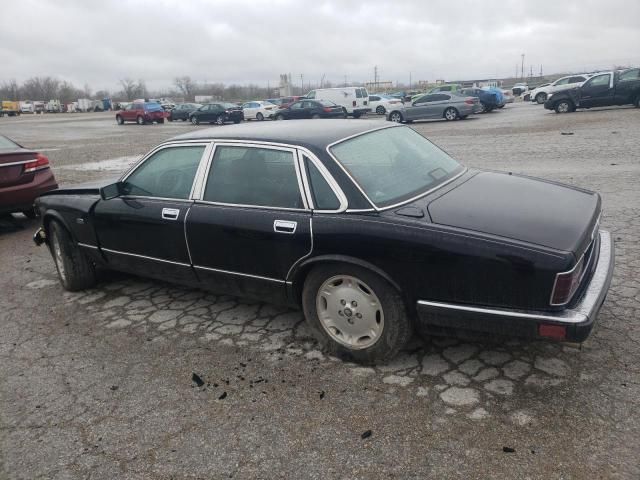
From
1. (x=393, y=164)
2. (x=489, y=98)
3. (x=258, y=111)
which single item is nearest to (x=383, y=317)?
(x=393, y=164)

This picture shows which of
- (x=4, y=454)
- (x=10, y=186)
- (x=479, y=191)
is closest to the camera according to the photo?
(x=4, y=454)

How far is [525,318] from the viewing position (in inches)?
103

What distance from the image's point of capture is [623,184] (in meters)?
7.53

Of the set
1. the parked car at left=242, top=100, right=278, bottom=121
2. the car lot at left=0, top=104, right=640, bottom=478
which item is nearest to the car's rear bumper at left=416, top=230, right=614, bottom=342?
the car lot at left=0, top=104, right=640, bottom=478

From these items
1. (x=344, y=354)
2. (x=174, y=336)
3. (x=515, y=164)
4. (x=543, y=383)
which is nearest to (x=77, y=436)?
(x=174, y=336)

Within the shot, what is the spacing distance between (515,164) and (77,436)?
962 centimetres

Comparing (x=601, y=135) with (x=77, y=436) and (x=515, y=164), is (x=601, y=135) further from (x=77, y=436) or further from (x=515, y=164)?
(x=77, y=436)

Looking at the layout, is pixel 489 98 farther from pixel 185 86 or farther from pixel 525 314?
pixel 185 86

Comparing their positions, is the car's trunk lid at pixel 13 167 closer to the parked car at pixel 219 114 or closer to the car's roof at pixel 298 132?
the car's roof at pixel 298 132

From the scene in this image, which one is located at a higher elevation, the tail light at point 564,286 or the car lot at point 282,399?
the tail light at point 564,286

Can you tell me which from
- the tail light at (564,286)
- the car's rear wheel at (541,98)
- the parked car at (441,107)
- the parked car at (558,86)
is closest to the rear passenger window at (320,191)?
the tail light at (564,286)

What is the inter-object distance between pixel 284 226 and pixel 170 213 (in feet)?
3.67

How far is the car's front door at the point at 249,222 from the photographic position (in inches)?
130

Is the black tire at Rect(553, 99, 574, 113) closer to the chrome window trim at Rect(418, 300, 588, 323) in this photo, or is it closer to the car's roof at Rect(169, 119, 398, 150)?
the car's roof at Rect(169, 119, 398, 150)
